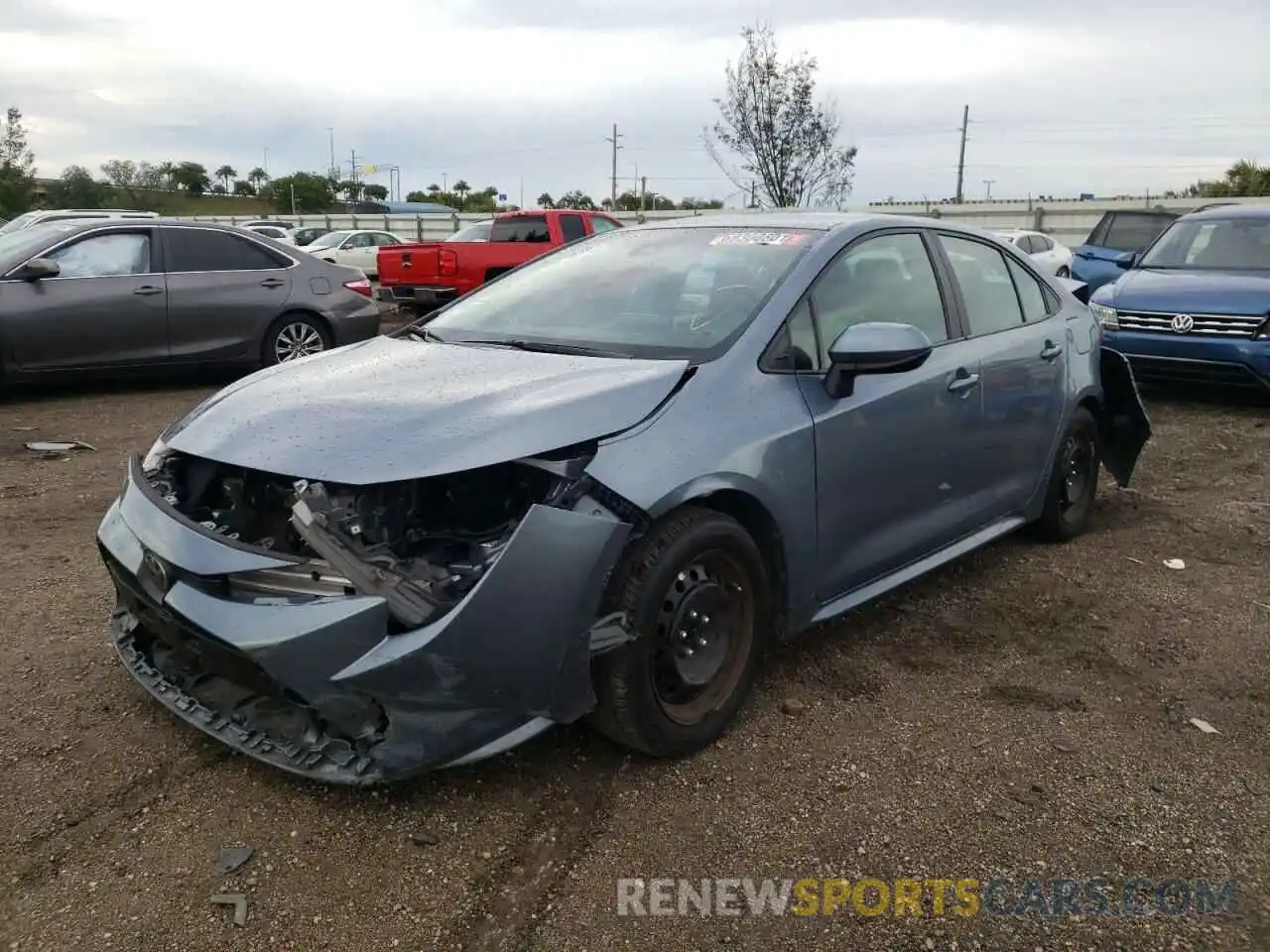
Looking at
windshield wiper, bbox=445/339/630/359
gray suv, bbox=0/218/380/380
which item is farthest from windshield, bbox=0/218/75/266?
windshield wiper, bbox=445/339/630/359

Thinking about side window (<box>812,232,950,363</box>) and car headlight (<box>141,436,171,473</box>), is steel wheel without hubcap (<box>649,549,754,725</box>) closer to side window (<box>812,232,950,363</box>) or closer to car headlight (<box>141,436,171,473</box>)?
side window (<box>812,232,950,363</box>)

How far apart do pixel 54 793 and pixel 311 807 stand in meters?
0.72

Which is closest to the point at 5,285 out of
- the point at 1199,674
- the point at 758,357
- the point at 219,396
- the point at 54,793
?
the point at 219,396

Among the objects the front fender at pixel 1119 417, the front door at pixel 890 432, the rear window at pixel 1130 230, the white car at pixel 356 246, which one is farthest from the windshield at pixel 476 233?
the front door at pixel 890 432

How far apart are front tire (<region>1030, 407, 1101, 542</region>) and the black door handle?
1.03 metres

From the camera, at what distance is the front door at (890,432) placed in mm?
3467

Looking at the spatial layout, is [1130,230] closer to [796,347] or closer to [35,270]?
[35,270]

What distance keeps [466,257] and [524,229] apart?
45.3 inches

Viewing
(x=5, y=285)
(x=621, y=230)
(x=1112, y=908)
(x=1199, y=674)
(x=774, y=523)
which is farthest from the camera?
(x=5, y=285)

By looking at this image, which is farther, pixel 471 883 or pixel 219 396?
pixel 219 396

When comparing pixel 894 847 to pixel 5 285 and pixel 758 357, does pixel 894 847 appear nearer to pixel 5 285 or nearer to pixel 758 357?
pixel 758 357

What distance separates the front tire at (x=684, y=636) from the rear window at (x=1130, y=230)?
49.0 ft

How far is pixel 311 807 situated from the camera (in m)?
2.81

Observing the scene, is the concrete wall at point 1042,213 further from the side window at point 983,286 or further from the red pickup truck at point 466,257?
the side window at point 983,286
